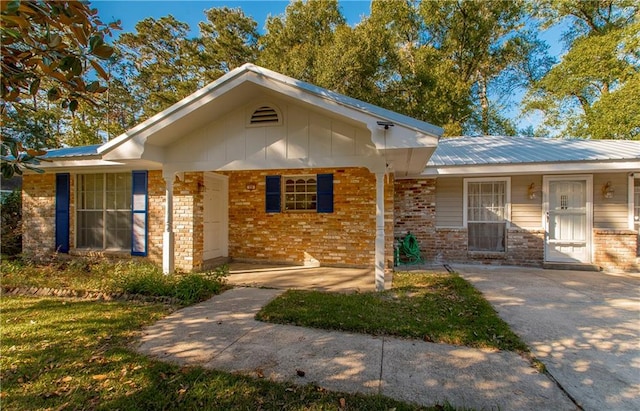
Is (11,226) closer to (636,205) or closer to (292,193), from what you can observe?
(292,193)

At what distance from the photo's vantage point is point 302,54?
15.6m

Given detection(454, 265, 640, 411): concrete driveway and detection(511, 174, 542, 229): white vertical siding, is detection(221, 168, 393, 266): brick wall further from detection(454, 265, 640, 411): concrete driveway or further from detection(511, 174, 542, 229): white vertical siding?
detection(511, 174, 542, 229): white vertical siding

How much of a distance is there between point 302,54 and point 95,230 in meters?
12.5

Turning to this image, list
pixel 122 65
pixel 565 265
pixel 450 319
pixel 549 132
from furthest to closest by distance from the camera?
pixel 122 65, pixel 549 132, pixel 565 265, pixel 450 319

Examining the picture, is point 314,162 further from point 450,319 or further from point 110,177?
point 110,177

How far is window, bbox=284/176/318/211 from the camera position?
8273 mm

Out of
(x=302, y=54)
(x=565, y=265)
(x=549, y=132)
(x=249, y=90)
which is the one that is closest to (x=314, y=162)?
(x=249, y=90)

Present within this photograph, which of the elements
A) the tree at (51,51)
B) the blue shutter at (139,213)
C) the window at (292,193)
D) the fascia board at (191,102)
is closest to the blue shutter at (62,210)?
the blue shutter at (139,213)

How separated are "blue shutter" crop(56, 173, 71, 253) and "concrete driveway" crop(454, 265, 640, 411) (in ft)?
32.8

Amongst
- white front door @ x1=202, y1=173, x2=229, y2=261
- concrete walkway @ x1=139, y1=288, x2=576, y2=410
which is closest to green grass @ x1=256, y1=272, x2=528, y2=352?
concrete walkway @ x1=139, y1=288, x2=576, y2=410

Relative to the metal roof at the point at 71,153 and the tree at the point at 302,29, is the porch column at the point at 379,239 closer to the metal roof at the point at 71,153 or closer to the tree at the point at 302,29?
the metal roof at the point at 71,153

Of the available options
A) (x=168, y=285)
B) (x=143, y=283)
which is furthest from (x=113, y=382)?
(x=143, y=283)

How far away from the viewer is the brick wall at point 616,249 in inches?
292

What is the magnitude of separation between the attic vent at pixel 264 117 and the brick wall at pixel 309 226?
251 centimetres
